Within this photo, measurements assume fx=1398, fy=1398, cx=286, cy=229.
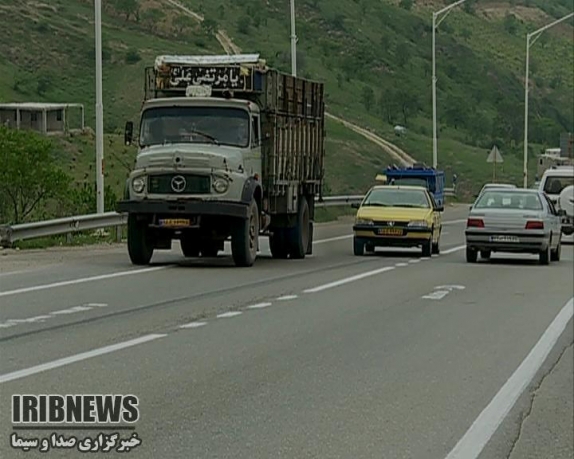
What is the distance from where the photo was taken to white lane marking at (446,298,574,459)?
9930mm

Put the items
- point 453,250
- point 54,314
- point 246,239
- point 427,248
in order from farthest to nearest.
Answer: point 453,250, point 427,248, point 246,239, point 54,314

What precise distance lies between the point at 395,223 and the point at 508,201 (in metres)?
2.49

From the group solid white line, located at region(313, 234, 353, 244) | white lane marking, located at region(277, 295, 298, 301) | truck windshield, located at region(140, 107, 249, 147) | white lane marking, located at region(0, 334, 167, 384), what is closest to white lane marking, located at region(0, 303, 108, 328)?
white lane marking, located at region(0, 334, 167, 384)

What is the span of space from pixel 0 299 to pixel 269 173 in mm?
8507

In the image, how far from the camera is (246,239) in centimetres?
2467

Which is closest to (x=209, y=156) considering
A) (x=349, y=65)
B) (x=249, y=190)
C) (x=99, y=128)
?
(x=249, y=190)

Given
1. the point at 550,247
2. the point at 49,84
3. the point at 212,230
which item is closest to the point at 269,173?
the point at 212,230

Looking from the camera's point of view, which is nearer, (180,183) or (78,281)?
(78,281)

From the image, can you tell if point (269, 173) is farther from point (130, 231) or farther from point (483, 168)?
point (483, 168)

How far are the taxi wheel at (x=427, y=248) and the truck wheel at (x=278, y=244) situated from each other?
3417mm

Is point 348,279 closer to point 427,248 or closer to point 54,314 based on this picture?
point 427,248

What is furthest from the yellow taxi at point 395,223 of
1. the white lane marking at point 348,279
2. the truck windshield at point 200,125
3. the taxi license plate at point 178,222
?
the taxi license plate at point 178,222

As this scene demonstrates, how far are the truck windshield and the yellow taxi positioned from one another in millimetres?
6399

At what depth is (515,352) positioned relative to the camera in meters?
15.1
